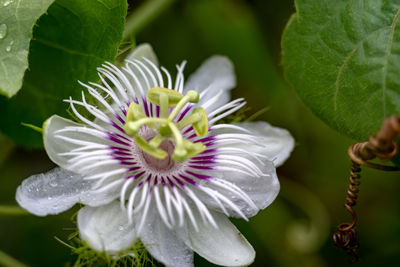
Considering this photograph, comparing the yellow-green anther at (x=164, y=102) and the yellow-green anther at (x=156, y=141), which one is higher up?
the yellow-green anther at (x=164, y=102)

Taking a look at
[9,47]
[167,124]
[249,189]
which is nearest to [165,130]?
[167,124]

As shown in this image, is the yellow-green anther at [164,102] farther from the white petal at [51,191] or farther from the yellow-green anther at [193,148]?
the white petal at [51,191]

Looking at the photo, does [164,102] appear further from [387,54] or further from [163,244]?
[387,54]

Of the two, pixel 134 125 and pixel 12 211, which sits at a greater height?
pixel 134 125

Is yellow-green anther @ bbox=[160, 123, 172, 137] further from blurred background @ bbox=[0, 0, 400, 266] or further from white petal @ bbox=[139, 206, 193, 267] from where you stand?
blurred background @ bbox=[0, 0, 400, 266]

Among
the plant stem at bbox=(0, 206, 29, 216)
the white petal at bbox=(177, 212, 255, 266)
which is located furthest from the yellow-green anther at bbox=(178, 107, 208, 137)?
the plant stem at bbox=(0, 206, 29, 216)

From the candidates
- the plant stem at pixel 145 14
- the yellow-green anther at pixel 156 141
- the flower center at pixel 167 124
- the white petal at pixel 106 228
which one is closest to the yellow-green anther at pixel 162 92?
the flower center at pixel 167 124

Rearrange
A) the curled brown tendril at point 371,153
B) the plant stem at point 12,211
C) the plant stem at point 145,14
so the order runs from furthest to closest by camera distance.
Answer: the plant stem at point 145,14, the plant stem at point 12,211, the curled brown tendril at point 371,153
